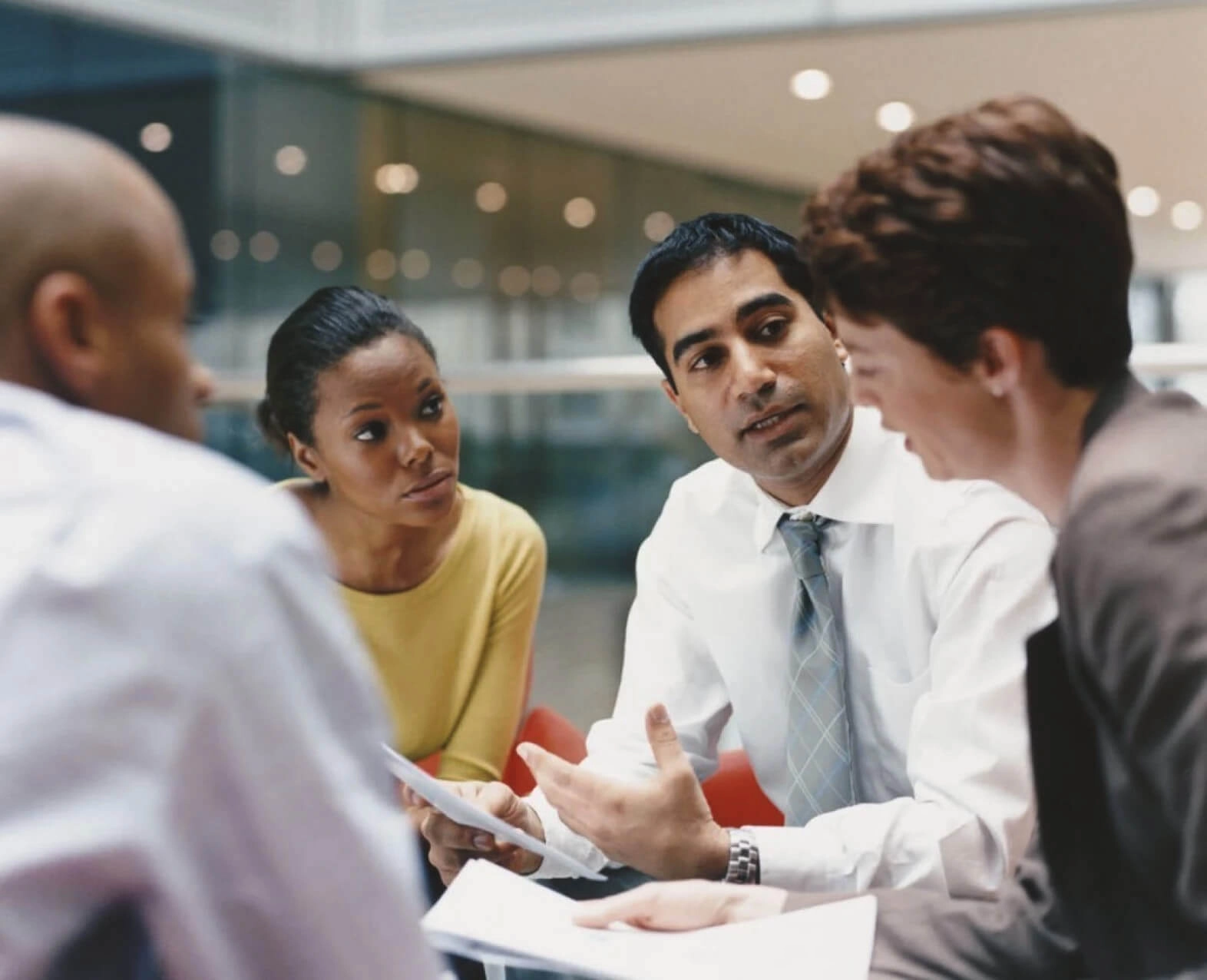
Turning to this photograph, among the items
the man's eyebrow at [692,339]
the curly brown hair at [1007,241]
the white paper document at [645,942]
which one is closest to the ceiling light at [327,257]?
the man's eyebrow at [692,339]

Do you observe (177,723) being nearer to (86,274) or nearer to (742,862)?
(86,274)

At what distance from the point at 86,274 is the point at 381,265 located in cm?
746

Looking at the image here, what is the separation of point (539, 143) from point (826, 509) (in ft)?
22.2

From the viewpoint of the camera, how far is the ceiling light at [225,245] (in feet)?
24.3

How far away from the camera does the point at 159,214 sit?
935 mm

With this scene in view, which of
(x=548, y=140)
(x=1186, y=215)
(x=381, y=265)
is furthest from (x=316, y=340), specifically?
(x=1186, y=215)

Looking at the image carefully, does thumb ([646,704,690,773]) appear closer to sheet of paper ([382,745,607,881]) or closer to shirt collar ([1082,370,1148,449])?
sheet of paper ([382,745,607,881])

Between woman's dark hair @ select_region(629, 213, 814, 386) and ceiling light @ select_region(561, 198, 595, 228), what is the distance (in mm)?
6321

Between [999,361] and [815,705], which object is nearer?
[999,361]

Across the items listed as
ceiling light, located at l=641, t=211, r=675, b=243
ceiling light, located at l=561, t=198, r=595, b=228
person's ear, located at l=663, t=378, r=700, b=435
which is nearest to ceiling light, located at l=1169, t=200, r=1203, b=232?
ceiling light, located at l=641, t=211, r=675, b=243

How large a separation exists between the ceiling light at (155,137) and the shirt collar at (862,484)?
5.65 metres

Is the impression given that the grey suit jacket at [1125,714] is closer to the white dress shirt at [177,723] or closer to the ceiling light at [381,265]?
the white dress shirt at [177,723]

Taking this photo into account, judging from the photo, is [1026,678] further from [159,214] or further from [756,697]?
[756,697]

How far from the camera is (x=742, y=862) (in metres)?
1.72
